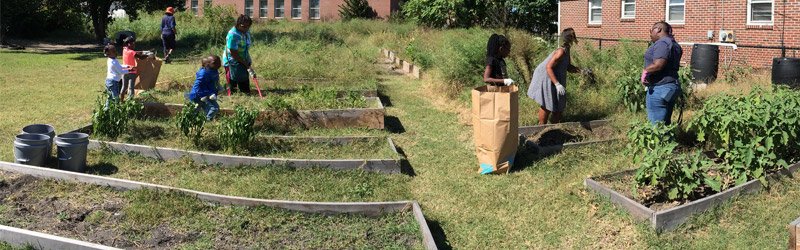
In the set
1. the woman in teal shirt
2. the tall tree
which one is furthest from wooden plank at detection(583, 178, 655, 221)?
the tall tree

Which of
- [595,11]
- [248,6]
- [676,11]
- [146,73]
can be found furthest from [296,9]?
[146,73]

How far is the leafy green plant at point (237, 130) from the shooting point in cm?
738

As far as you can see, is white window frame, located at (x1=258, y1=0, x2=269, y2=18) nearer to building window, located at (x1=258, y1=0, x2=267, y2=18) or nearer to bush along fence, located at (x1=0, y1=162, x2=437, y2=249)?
building window, located at (x1=258, y1=0, x2=267, y2=18)

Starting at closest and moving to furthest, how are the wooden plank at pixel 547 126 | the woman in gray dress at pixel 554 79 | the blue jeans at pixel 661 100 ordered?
the blue jeans at pixel 661 100, the woman in gray dress at pixel 554 79, the wooden plank at pixel 547 126

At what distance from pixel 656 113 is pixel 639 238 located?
2.52m

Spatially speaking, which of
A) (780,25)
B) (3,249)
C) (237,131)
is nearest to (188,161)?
(237,131)

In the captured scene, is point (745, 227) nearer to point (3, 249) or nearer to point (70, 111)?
point (3, 249)

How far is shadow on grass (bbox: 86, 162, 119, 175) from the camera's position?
273 inches

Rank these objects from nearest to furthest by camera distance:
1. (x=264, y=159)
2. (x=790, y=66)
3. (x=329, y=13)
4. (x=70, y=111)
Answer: (x=264, y=159)
(x=70, y=111)
(x=790, y=66)
(x=329, y=13)

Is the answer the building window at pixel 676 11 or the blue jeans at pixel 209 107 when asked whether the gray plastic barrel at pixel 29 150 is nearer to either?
the blue jeans at pixel 209 107

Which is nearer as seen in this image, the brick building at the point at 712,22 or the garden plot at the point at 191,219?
the garden plot at the point at 191,219

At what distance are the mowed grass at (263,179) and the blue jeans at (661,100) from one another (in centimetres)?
266

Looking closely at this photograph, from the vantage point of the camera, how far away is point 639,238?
5289 mm

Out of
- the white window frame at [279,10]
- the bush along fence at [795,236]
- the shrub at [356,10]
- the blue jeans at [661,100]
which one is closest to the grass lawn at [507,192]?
the blue jeans at [661,100]
